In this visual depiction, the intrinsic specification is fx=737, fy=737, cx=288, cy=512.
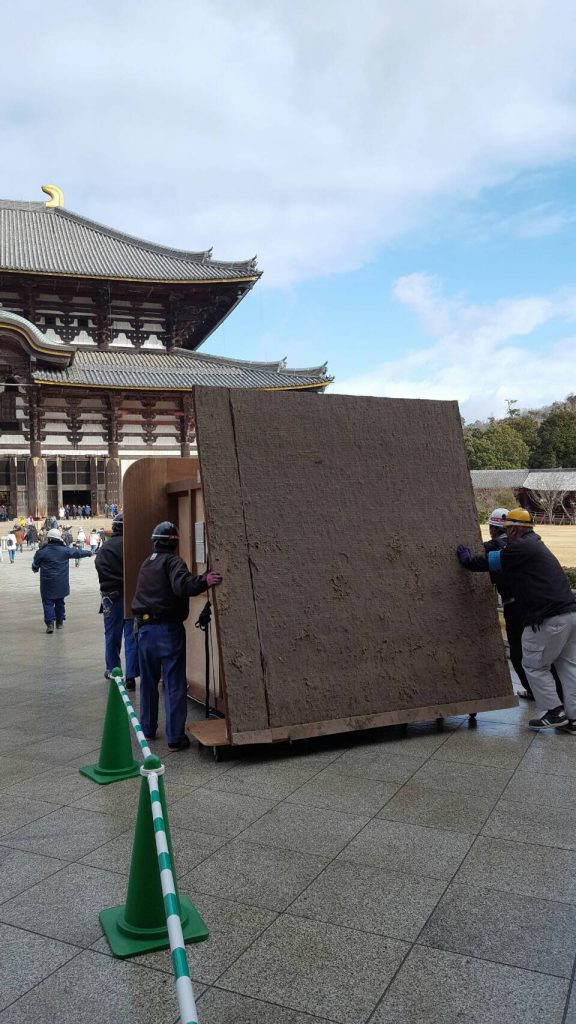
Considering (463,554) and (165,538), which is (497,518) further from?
(165,538)

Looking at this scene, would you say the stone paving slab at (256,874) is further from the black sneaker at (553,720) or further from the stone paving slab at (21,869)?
the black sneaker at (553,720)

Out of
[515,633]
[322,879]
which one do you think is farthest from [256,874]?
[515,633]

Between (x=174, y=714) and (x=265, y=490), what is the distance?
1.76 meters

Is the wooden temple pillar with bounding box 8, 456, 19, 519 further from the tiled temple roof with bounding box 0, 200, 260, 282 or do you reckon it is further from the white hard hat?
the white hard hat

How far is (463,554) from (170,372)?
26.4 meters

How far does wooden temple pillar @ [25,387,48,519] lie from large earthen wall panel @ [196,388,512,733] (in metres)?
25.9

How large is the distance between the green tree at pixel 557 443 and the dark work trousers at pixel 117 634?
5203cm

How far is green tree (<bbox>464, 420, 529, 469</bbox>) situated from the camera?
56500 millimetres

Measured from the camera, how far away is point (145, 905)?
2971mm

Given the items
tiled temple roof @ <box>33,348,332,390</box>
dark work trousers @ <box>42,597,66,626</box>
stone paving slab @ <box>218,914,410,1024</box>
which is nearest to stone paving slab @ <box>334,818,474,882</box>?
stone paving slab @ <box>218,914,410,1024</box>

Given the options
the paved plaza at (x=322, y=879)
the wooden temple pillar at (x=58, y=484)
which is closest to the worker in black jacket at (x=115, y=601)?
the paved plaza at (x=322, y=879)

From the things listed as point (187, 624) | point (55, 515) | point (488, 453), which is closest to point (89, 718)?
point (187, 624)

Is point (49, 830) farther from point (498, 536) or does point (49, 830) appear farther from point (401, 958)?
point (498, 536)

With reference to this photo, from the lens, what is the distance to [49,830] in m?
4.02
